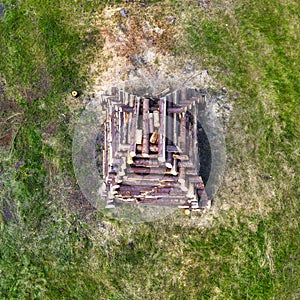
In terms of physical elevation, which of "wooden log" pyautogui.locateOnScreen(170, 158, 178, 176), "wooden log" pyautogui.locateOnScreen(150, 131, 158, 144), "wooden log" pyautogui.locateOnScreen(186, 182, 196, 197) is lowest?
"wooden log" pyautogui.locateOnScreen(186, 182, 196, 197)

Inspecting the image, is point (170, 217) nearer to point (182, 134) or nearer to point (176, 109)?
point (182, 134)

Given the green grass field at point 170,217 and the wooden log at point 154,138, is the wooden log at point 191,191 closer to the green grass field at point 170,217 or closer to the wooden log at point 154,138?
the wooden log at point 154,138

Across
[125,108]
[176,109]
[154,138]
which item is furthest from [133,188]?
[176,109]

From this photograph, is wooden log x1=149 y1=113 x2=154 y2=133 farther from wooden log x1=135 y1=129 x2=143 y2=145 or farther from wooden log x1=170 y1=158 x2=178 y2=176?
wooden log x1=170 y1=158 x2=178 y2=176

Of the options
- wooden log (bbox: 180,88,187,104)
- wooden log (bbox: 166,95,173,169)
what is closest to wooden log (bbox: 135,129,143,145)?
wooden log (bbox: 166,95,173,169)

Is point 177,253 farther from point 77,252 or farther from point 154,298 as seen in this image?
point 77,252

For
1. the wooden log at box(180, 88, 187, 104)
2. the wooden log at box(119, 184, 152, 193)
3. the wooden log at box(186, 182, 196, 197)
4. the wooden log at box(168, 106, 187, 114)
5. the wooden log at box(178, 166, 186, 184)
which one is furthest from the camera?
the wooden log at box(180, 88, 187, 104)

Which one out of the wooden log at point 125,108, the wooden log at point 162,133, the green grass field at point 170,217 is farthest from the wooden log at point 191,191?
the wooden log at point 125,108
